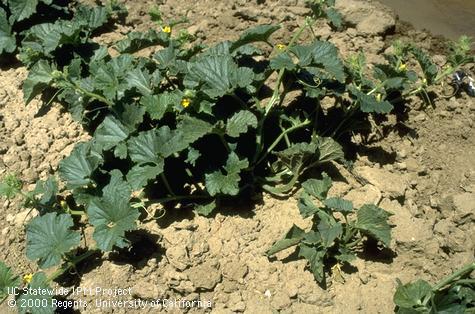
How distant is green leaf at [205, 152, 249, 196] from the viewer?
3451 millimetres

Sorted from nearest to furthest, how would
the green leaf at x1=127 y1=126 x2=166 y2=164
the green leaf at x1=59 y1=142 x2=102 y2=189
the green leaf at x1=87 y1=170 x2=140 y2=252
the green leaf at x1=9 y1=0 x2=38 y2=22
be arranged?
the green leaf at x1=87 y1=170 x2=140 y2=252 → the green leaf at x1=127 y1=126 x2=166 y2=164 → the green leaf at x1=59 y1=142 x2=102 y2=189 → the green leaf at x1=9 y1=0 x2=38 y2=22

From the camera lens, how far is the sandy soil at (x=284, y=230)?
3438 mm

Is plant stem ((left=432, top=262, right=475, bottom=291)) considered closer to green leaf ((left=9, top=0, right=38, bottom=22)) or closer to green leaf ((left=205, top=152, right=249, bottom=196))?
green leaf ((left=205, top=152, right=249, bottom=196))

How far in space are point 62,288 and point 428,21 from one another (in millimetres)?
4040

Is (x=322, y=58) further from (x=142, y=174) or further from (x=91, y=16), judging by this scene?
(x=91, y=16)

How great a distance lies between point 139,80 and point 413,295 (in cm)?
213

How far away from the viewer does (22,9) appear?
15.7 ft

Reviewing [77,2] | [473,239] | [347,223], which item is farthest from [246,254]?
[77,2]

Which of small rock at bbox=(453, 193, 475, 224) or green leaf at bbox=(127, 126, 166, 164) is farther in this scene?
small rock at bbox=(453, 193, 475, 224)

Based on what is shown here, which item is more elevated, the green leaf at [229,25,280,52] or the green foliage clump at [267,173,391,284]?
the green leaf at [229,25,280,52]

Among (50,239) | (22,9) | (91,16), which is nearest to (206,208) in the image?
(50,239)

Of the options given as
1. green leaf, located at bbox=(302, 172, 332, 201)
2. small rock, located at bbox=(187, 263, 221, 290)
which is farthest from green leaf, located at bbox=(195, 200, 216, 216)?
green leaf, located at bbox=(302, 172, 332, 201)

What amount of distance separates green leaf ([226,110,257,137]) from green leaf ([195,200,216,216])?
491mm

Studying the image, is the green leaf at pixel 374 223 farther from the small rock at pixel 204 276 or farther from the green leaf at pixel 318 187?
the small rock at pixel 204 276
